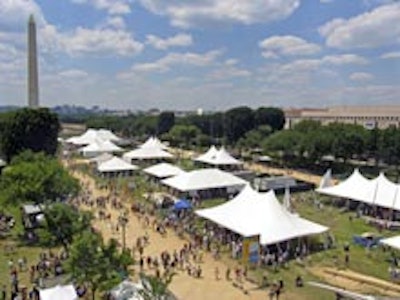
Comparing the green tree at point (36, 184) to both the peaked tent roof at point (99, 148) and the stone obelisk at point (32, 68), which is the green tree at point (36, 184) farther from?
the stone obelisk at point (32, 68)

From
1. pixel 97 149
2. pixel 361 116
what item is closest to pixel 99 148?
pixel 97 149

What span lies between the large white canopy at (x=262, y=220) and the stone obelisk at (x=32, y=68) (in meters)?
48.7

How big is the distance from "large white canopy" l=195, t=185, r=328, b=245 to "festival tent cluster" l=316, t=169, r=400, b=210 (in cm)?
853

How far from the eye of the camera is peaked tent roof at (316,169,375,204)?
36.4 meters

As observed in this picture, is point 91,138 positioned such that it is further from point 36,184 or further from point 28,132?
point 36,184

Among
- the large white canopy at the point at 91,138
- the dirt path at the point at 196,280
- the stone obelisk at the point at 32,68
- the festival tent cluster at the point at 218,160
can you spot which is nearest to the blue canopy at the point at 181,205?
the dirt path at the point at 196,280

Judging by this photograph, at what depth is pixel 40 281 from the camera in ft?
71.2

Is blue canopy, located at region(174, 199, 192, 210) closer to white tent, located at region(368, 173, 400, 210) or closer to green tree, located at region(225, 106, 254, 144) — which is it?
white tent, located at region(368, 173, 400, 210)

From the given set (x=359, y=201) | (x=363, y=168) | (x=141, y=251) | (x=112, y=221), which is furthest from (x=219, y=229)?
(x=363, y=168)

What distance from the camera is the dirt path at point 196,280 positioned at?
21.2 meters

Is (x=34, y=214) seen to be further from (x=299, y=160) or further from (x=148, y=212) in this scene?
(x=299, y=160)

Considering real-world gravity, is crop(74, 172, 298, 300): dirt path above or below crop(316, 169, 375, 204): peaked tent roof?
below

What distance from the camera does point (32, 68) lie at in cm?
7106

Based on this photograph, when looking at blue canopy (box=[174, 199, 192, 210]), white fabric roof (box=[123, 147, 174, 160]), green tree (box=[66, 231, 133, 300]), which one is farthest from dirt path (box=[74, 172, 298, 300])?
white fabric roof (box=[123, 147, 174, 160])
